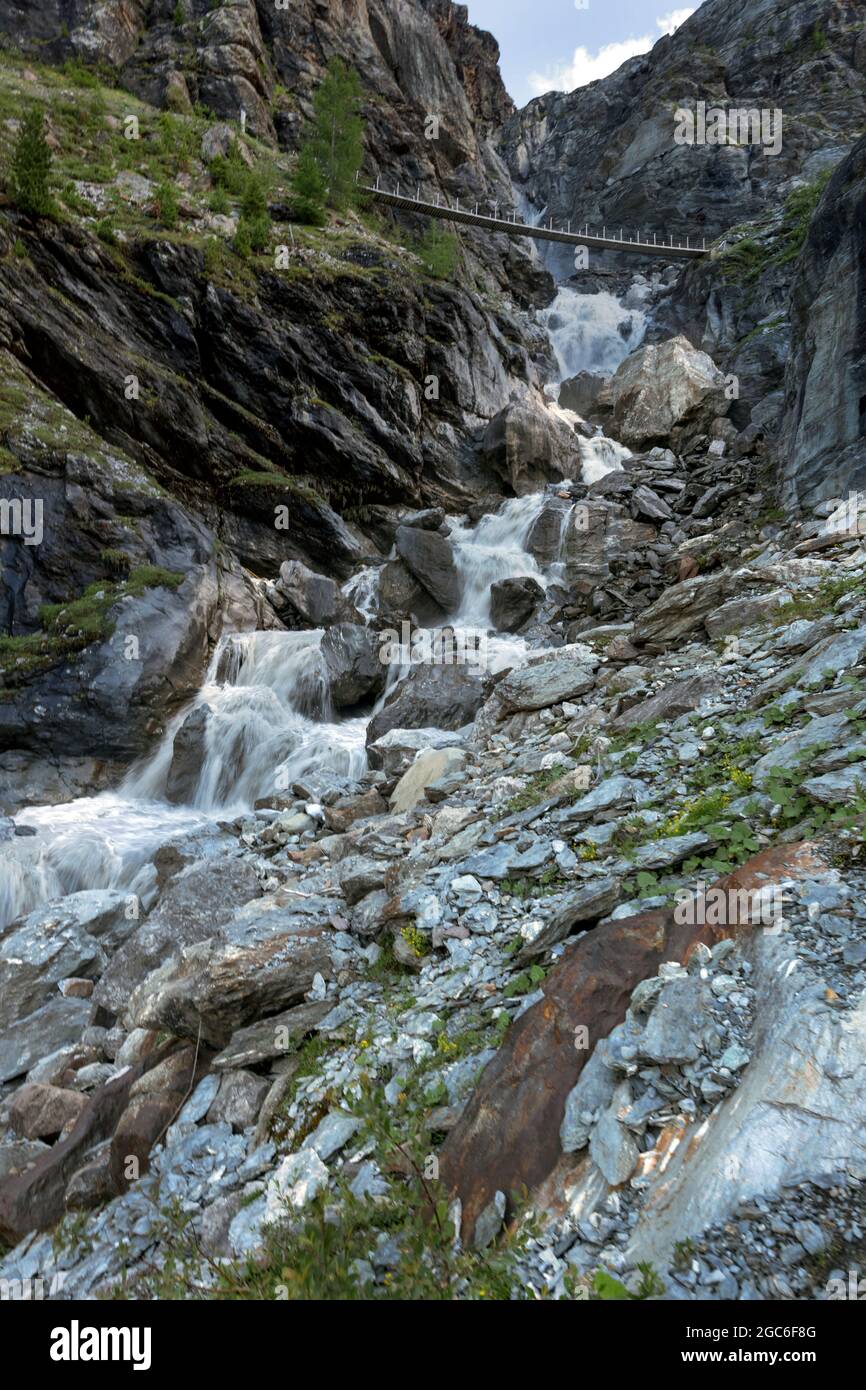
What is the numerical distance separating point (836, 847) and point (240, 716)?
44.2ft

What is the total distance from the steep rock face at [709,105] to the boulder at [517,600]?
4464 cm

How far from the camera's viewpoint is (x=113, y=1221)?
3.79 metres

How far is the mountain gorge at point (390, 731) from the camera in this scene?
266 centimetres

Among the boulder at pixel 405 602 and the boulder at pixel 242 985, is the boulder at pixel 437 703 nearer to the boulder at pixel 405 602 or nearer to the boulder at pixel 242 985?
the boulder at pixel 405 602

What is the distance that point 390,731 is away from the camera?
12.6 m

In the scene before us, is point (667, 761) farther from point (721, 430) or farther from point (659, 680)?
point (721, 430)

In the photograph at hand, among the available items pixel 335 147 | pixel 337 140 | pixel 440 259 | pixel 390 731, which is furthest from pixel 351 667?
pixel 337 140

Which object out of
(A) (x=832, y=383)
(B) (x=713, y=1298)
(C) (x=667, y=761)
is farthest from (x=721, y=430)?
(B) (x=713, y=1298)

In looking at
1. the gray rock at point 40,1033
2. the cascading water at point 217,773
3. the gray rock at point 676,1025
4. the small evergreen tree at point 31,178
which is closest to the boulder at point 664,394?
the cascading water at point 217,773

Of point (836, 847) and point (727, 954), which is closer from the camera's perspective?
point (727, 954)

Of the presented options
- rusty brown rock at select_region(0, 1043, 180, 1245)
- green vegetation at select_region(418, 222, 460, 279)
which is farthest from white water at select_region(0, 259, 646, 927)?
green vegetation at select_region(418, 222, 460, 279)

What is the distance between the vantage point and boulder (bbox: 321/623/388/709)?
16078 millimetres

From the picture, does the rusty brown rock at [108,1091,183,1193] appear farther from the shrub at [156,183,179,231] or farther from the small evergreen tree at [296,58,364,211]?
the small evergreen tree at [296,58,364,211]
